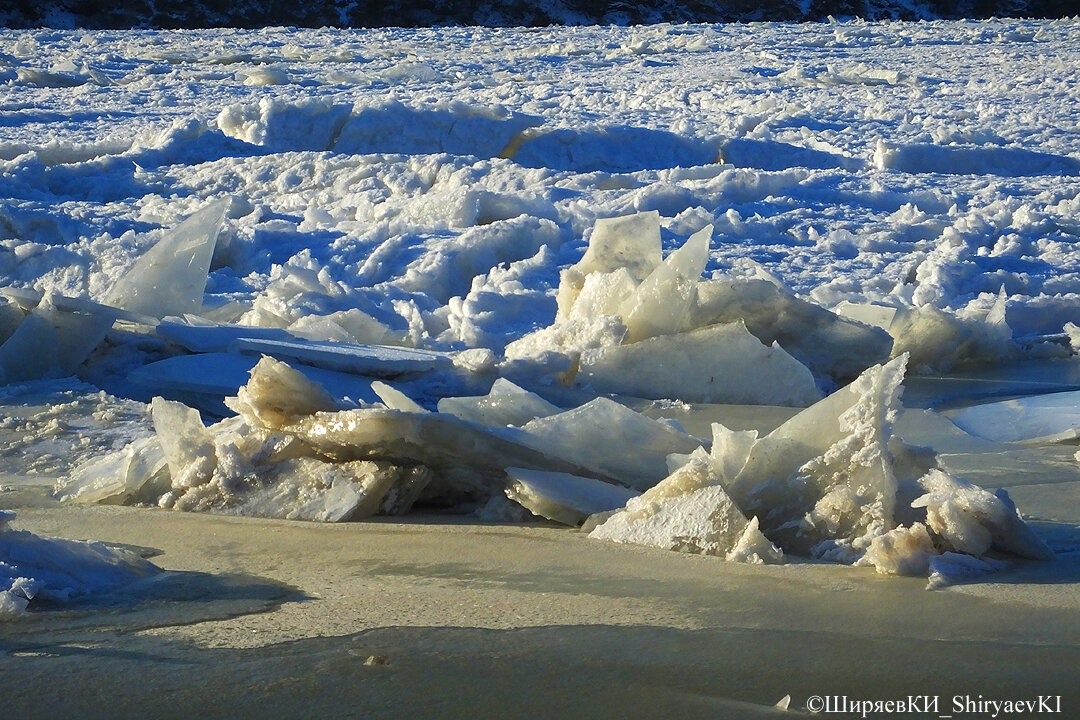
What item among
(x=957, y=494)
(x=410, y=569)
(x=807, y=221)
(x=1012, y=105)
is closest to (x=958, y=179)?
(x=807, y=221)

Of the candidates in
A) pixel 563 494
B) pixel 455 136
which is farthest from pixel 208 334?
pixel 455 136

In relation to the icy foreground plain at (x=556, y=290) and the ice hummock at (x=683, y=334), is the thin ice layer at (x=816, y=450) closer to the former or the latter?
the icy foreground plain at (x=556, y=290)

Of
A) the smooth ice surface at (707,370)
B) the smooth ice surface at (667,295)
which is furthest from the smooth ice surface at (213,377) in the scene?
the smooth ice surface at (667,295)

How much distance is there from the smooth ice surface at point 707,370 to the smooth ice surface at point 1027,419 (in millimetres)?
525

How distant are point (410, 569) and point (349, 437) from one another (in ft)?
1.70

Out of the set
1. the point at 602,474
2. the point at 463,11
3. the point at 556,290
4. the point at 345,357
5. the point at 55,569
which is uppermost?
the point at 463,11

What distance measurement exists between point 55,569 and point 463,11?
24.5m

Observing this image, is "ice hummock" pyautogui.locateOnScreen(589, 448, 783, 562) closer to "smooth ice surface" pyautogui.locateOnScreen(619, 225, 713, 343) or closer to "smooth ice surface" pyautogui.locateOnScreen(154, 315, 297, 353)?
"smooth ice surface" pyautogui.locateOnScreen(619, 225, 713, 343)

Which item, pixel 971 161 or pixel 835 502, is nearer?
pixel 835 502

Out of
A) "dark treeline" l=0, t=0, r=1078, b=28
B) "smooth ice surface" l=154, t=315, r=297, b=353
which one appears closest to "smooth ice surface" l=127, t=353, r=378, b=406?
"smooth ice surface" l=154, t=315, r=297, b=353

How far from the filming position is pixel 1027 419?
3910 mm

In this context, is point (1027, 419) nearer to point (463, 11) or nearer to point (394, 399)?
point (394, 399)

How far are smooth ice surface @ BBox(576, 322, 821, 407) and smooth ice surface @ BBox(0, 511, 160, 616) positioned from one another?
2.23m

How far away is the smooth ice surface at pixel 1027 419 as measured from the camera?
3.63 metres
